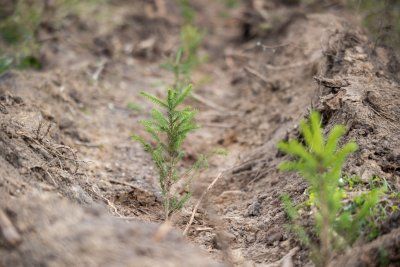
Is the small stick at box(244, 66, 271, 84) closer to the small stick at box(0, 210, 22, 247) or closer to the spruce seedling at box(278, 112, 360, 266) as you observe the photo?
the spruce seedling at box(278, 112, 360, 266)

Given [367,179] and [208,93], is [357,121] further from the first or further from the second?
[208,93]

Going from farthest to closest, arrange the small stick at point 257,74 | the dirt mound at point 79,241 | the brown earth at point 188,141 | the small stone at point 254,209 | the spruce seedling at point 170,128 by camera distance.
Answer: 1. the small stick at point 257,74
2. the small stone at point 254,209
3. the spruce seedling at point 170,128
4. the brown earth at point 188,141
5. the dirt mound at point 79,241

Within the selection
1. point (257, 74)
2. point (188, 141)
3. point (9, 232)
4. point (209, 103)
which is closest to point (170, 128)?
point (9, 232)

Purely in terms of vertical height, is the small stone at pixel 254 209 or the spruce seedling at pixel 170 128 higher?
the spruce seedling at pixel 170 128

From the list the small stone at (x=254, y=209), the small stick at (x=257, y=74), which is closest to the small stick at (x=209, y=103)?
the small stick at (x=257, y=74)

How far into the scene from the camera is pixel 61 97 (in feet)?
15.1

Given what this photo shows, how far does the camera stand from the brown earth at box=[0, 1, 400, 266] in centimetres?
218

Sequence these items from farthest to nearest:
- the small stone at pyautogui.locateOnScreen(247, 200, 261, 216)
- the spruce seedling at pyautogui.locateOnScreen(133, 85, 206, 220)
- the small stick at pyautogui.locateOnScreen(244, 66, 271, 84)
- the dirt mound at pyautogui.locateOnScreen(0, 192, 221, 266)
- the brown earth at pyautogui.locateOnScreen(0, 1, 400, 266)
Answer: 1. the small stick at pyautogui.locateOnScreen(244, 66, 271, 84)
2. the small stone at pyautogui.locateOnScreen(247, 200, 261, 216)
3. the spruce seedling at pyautogui.locateOnScreen(133, 85, 206, 220)
4. the brown earth at pyautogui.locateOnScreen(0, 1, 400, 266)
5. the dirt mound at pyautogui.locateOnScreen(0, 192, 221, 266)

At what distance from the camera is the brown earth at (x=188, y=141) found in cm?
218

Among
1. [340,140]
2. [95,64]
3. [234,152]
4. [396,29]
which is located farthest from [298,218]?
[95,64]

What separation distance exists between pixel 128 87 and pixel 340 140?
3.27 m

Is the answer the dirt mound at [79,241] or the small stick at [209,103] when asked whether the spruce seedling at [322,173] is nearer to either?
the dirt mound at [79,241]

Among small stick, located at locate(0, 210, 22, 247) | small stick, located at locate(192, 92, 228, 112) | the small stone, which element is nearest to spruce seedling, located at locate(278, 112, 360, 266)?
the small stone

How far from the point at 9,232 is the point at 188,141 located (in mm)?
2650
